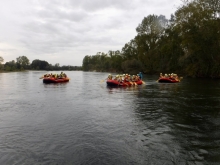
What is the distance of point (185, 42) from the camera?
168ft

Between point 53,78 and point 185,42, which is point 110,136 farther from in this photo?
point 185,42

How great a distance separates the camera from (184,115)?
13.6 meters

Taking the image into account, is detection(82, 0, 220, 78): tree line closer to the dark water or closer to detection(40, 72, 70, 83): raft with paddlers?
detection(40, 72, 70, 83): raft with paddlers

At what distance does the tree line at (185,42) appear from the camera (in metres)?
47.2

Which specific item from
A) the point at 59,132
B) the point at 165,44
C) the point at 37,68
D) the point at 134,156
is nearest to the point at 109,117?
the point at 59,132

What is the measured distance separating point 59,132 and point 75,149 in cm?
223

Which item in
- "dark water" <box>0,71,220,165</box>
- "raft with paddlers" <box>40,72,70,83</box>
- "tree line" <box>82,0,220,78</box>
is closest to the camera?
"dark water" <box>0,71,220,165</box>

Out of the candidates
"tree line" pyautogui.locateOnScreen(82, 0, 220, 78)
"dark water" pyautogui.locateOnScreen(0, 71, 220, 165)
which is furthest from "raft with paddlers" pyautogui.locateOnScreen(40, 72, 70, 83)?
"tree line" pyautogui.locateOnScreen(82, 0, 220, 78)

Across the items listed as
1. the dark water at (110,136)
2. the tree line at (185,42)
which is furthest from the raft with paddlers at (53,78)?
the tree line at (185,42)

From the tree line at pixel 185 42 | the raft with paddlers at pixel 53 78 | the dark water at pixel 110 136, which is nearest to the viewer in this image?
the dark water at pixel 110 136

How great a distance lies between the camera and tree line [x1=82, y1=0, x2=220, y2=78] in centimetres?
4722

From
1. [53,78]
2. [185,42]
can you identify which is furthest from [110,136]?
[185,42]

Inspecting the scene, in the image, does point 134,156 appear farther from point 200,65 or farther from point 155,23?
point 155,23

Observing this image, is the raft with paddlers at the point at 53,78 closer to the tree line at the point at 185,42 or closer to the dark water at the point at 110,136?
the dark water at the point at 110,136
